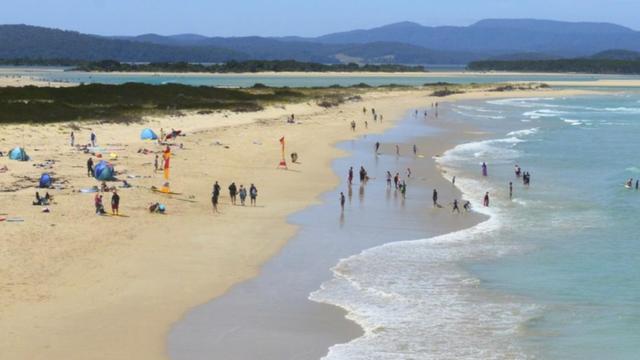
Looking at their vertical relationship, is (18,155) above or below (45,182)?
above

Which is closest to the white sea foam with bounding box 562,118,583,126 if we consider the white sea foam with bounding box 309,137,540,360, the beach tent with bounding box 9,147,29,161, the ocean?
the ocean

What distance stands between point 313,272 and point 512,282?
14.0 ft

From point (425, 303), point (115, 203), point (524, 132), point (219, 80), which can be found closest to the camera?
point (425, 303)

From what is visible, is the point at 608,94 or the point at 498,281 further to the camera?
the point at 608,94

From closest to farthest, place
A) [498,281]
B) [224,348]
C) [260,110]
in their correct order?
[224,348] → [498,281] → [260,110]

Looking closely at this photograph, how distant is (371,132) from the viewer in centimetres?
5491

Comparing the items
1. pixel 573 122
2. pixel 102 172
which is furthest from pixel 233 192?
pixel 573 122

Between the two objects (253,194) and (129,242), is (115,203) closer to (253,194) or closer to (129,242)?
(129,242)

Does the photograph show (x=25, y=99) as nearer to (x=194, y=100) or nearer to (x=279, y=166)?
(x=194, y=100)

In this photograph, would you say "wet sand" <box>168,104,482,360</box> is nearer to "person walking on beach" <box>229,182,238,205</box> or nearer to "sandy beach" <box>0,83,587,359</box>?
"sandy beach" <box>0,83,587,359</box>

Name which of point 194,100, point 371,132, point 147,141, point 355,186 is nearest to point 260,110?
point 194,100

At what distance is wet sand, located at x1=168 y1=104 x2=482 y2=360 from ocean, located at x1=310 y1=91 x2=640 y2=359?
21.0 inches

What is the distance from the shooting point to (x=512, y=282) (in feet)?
60.0

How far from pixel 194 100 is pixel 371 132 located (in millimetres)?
18582
